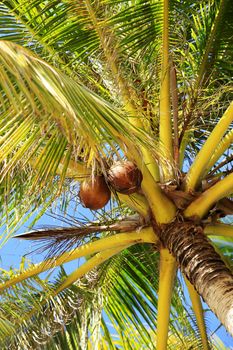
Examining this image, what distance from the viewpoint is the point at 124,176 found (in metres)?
4.46

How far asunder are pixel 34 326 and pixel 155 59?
7.25ft

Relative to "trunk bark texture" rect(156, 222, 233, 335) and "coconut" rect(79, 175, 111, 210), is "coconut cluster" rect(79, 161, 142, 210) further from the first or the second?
"trunk bark texture" rect(156, 222, 233, 335)

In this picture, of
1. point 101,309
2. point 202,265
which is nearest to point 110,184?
point 202,265

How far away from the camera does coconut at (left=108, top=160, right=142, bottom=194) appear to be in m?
4.43

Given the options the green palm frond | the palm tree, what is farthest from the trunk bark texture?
the green palm frond

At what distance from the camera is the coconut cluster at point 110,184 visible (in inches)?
175

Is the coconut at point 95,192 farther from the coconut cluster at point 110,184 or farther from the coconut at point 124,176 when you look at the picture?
the coconut at point 124,176

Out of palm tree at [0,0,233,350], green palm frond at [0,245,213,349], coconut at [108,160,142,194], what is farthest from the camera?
green palm frond at [0,245,213,349]

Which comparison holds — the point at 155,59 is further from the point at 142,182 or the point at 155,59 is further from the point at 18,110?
the point at 18,110

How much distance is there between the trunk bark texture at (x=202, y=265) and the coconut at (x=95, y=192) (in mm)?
590

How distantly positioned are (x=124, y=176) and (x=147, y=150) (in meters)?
0.21

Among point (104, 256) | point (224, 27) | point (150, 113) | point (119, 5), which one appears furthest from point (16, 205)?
point (224, 27)

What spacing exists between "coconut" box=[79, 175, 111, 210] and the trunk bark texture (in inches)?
23.2

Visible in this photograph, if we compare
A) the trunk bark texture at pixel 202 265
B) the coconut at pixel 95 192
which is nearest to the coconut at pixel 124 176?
the coconut at pixel 95 192
